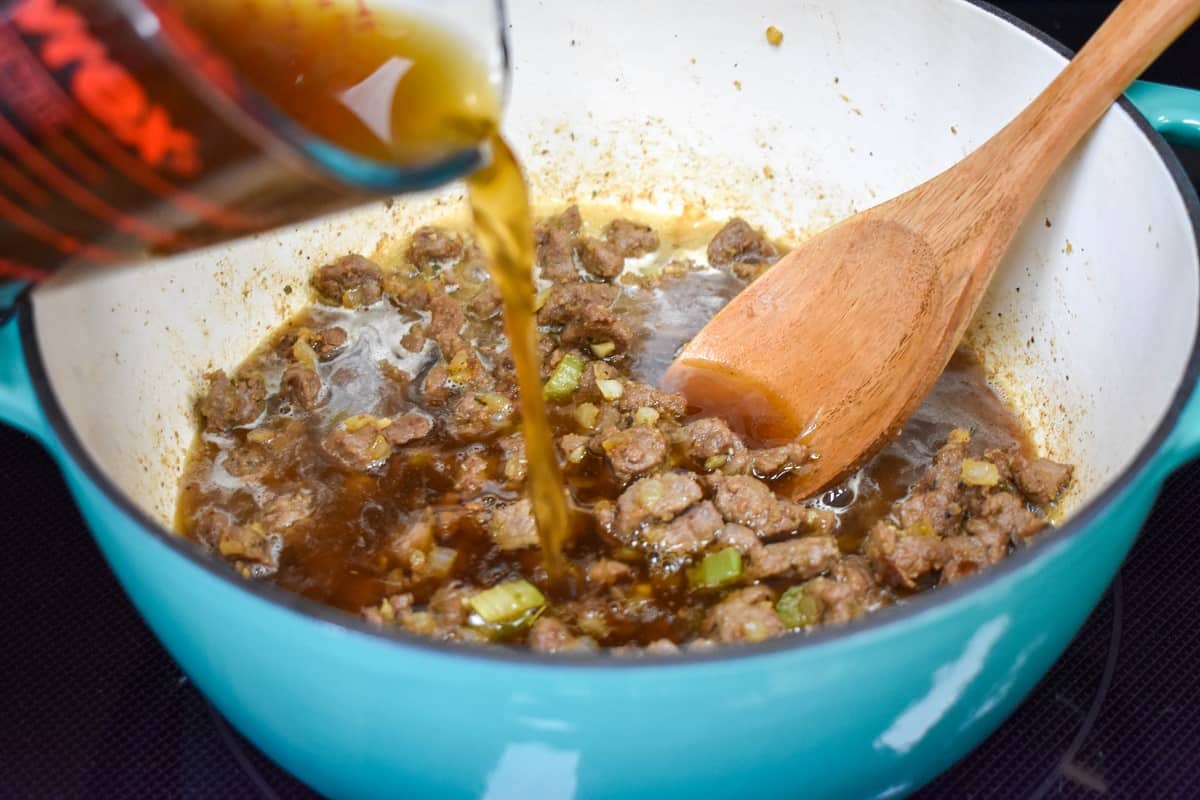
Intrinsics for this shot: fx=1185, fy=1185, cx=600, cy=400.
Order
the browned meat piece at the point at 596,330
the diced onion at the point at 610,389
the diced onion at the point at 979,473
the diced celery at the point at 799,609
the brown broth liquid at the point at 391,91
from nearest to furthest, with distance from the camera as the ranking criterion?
the brown broth liquid at the point at 391,91 < the diced celery at the point at 799,609 < the diced onion at the point at 979,473 < the diced onion at the point at 610,389 < the browned meat piece at the point at 596,330

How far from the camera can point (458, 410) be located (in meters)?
2.22

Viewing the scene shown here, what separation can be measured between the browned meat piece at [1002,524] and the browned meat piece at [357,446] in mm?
1029

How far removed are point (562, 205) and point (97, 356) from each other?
1.28 m

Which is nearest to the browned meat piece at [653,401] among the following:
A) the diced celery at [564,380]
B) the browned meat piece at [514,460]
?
the diced celery at [564,380]

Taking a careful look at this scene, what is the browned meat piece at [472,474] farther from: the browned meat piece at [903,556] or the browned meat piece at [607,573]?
the browned meat piece at [903,556]

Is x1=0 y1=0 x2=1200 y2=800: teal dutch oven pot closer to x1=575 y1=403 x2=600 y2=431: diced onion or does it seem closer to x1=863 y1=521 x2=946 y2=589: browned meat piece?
x1=863 y1=521 x2=946 y2=589: browned meat piece

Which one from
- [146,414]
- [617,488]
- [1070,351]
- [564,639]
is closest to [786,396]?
[617,488]

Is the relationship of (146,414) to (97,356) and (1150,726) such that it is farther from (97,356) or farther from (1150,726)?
(1150,726)

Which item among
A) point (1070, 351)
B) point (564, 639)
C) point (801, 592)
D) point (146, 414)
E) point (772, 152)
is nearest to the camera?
point (564, 639)

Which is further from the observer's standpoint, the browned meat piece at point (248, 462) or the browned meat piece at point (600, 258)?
the browned meat piece at point (600, 258)

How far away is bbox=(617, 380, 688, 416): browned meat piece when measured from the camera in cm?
222

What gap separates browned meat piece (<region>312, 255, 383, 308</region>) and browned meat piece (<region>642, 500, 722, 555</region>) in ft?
3.03

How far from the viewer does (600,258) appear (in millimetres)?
2615

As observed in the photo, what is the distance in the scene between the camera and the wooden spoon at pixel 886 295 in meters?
2.04
